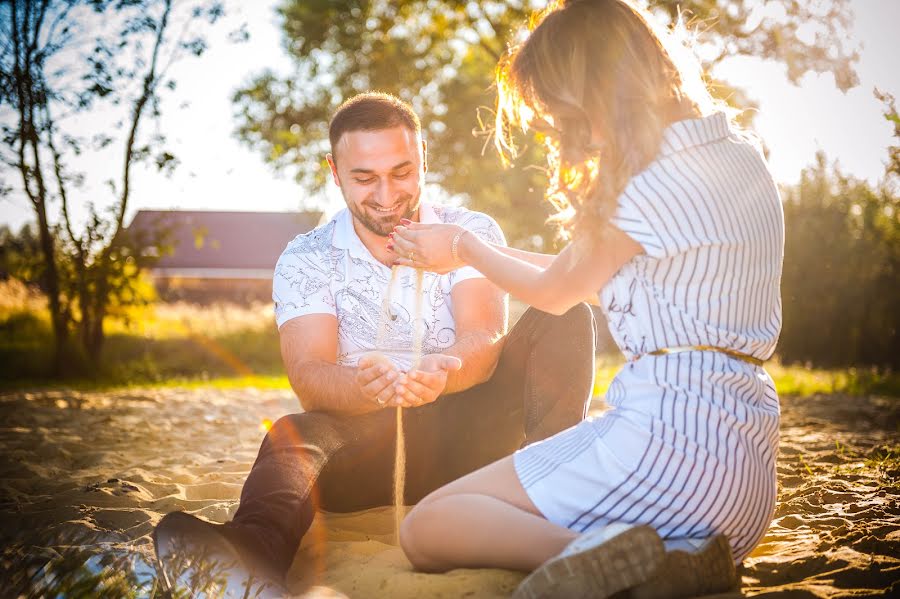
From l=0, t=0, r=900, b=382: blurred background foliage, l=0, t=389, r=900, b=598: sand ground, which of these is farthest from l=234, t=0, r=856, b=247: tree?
l=0, t=389, r=900, b=598: sand ground

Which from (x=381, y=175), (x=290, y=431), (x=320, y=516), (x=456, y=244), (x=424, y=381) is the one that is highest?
(x=381, y=175)

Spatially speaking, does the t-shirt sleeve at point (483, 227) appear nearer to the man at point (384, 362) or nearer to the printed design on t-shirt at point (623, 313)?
the man at point (384, 362)

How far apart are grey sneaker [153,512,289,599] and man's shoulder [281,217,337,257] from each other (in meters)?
1.67

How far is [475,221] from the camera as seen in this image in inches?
149

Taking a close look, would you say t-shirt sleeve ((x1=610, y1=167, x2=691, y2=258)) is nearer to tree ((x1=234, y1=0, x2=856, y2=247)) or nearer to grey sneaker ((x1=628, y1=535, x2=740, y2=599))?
grey sneaker ((x1=628, y1=535, x2=740, y2=599))

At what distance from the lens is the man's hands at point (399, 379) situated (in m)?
2.81

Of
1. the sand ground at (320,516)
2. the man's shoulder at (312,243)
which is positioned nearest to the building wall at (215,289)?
the sand ground at (320,516)

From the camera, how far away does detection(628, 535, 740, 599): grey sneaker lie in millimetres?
1905

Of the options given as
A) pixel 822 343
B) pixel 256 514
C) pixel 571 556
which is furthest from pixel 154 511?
pixel 822 343

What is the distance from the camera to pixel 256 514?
2.41 m

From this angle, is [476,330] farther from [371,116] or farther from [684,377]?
[684,377]

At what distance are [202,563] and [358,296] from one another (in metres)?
1.64

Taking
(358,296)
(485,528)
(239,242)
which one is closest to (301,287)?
(358,296)

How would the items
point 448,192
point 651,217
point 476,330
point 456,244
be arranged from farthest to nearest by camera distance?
point 448,192, point 476,330, point 456,244, point 651,217
